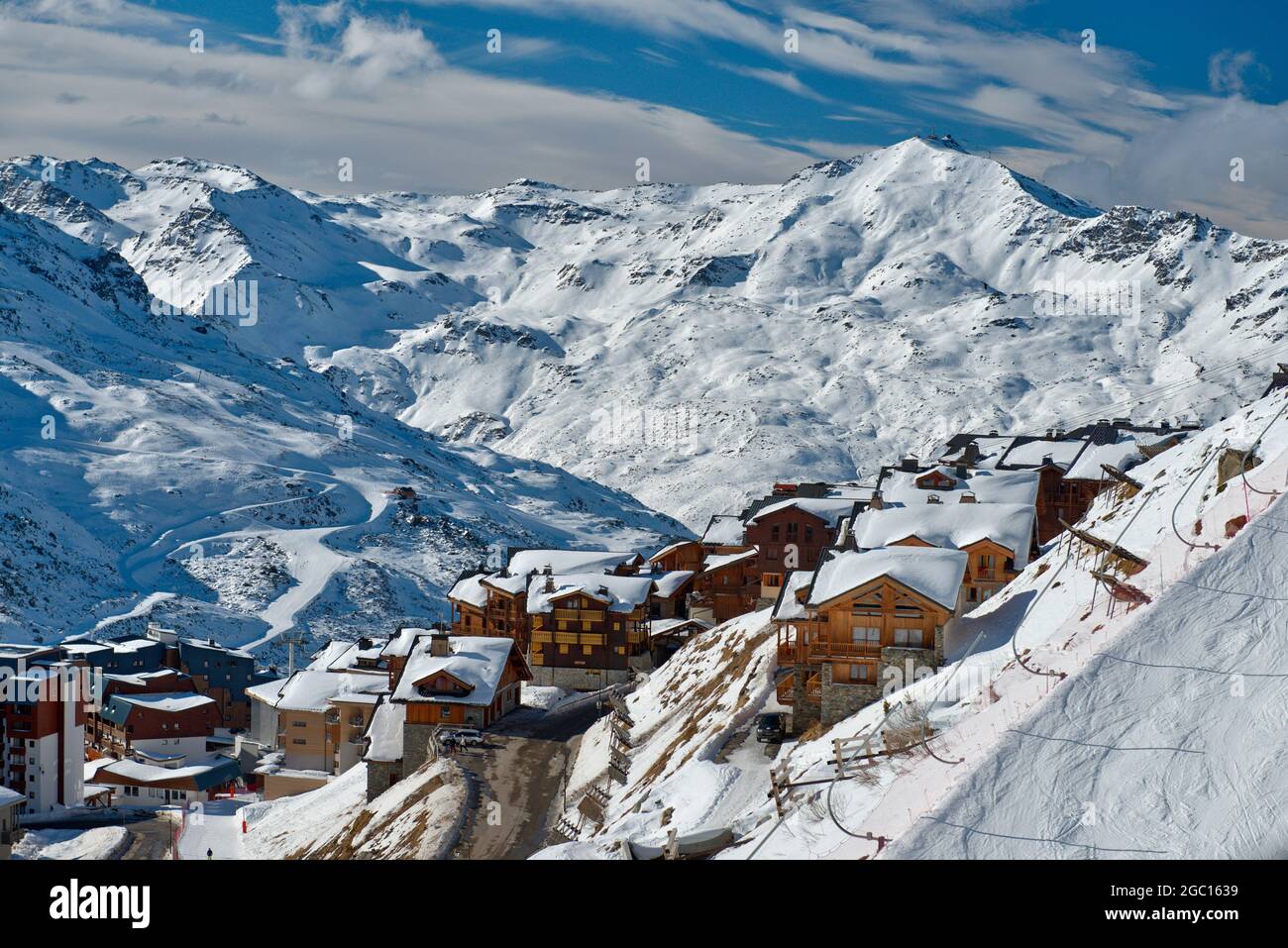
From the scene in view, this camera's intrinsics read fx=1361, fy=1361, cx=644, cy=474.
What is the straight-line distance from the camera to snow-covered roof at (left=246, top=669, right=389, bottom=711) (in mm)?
79750

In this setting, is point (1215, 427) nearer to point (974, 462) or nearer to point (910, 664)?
point (910, 664)

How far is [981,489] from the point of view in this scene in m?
62.0

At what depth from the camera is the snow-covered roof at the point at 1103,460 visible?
66688 mm

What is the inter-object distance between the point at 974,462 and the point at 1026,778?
2458 inches

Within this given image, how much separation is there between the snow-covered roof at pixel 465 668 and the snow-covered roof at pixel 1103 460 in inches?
1164

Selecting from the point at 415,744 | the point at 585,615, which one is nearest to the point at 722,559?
the point at 585,615

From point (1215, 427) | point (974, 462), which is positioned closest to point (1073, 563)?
point (1215, 427)

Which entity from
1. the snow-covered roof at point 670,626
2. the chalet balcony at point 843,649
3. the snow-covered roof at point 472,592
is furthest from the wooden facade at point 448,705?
the chalet balcony at point 843,649

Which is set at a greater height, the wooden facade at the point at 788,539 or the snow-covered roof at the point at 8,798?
the wooden facade at the point at 788,539

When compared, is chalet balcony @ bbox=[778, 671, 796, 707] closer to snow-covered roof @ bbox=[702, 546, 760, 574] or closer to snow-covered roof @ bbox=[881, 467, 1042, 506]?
snow-covered roof @ bbox=[881, 467, 1042, 506]

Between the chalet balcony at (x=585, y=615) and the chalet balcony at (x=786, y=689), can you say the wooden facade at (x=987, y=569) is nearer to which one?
the chalet balcony at (x=786, y=689)
